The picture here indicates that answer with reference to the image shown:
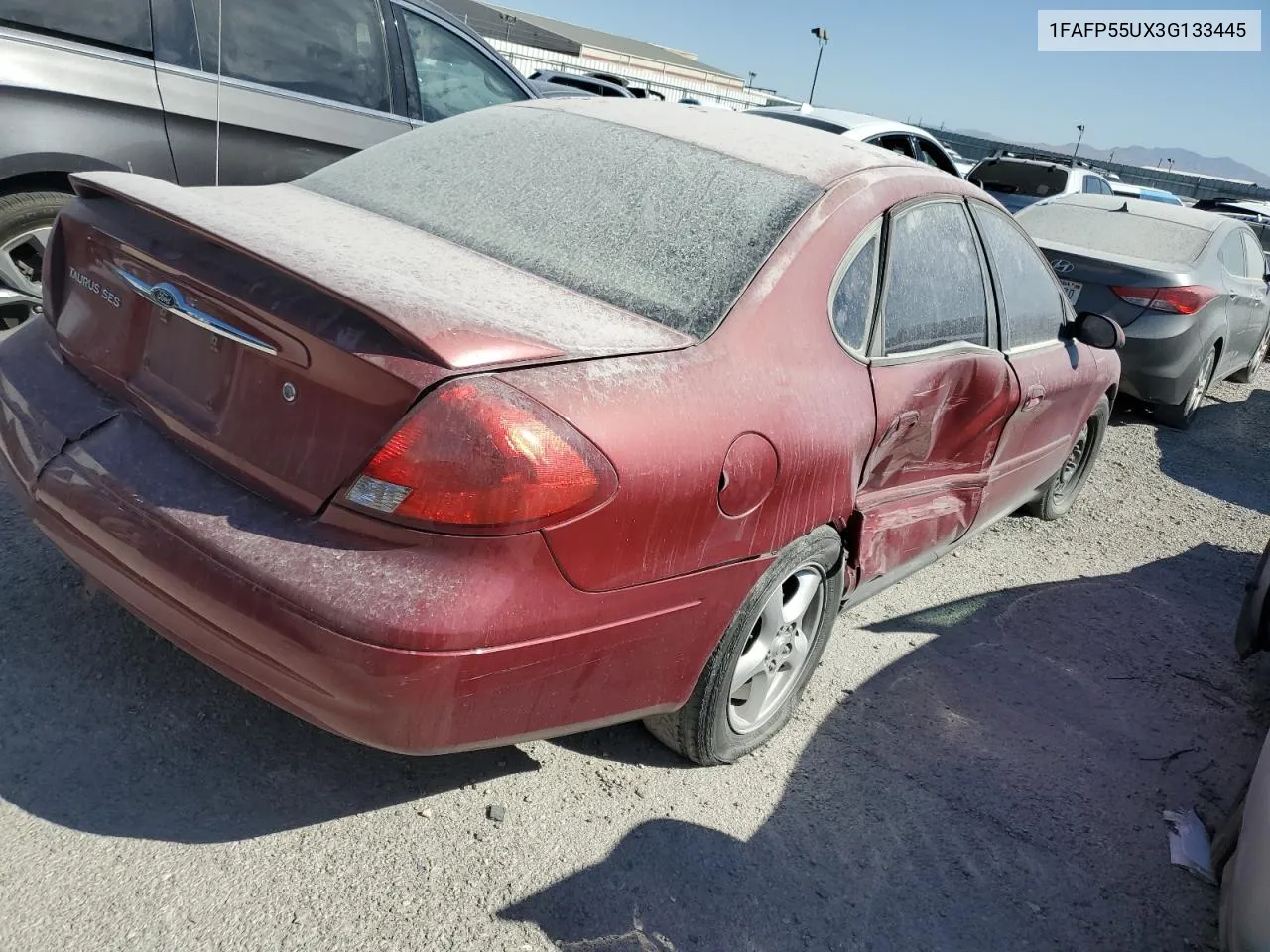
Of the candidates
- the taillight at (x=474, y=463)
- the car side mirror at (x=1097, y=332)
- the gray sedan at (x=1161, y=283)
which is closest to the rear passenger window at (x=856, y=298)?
the taillight at (x=474, y=463)

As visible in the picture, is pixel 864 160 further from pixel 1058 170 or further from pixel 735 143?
pixel 1058 170

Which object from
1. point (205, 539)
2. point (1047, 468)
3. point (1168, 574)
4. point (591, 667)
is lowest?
point (1168, 574)

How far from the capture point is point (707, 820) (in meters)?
2.62

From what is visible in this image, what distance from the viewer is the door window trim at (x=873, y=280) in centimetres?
271

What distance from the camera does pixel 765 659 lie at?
109 inches

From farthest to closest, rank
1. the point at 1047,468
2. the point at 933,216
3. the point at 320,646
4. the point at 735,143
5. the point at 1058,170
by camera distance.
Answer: the point at 1058,170 < the point at 1047,468 < the point at 933,216 < the point at 735,143 < the point at 320,646

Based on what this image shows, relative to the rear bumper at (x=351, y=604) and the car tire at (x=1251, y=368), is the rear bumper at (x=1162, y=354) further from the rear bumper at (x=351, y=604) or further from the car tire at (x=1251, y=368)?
the rear bumper at (x=351, y=604)

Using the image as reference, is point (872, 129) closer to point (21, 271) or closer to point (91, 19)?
point (91, 19)

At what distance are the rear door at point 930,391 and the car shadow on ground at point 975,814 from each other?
0.51 m

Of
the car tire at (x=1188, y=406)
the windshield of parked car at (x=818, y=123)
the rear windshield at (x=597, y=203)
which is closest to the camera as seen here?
the rear windshield at (x=597, y=203)

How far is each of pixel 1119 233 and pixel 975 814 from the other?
19.4ft

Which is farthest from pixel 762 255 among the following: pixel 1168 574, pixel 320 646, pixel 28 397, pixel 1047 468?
pixel 1168 574

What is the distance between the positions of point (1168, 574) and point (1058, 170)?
888 cm

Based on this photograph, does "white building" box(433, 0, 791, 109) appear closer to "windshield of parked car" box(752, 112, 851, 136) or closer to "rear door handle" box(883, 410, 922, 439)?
"windshield of parked car" box(752, 112, 851, 136)
